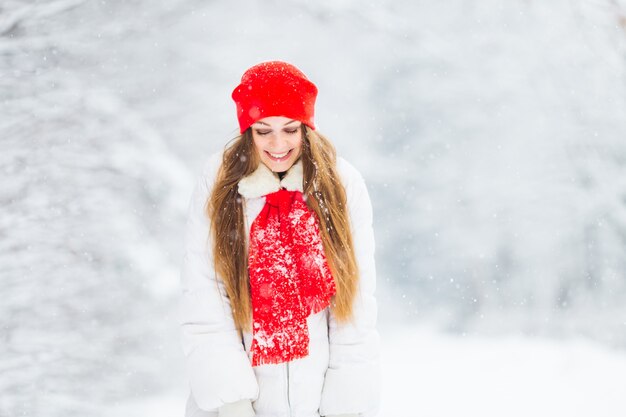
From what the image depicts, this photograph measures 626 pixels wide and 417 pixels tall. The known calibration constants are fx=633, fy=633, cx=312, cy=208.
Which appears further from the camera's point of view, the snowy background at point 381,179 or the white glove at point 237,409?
the snowy background at point 381,179

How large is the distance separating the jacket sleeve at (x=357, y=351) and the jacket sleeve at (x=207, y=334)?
0.21 meters

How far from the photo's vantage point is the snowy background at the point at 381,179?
3.33m

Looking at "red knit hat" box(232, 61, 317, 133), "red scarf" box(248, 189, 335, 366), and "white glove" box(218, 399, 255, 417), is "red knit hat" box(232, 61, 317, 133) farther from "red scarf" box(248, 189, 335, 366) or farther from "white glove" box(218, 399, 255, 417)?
"white glove" box(218, 399, 255, 417)

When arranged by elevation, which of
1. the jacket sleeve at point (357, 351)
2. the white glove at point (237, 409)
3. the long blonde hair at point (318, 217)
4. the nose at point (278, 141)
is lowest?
the white glove at point (237, 409)

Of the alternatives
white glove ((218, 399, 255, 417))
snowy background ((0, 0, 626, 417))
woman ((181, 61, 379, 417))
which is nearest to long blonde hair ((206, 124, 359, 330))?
woman ((181, 61, 379, 417))

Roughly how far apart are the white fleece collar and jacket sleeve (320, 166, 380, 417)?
144 mm

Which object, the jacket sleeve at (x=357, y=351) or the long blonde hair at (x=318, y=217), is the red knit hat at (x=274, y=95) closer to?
the long blonde hair at (x=318, y=217)

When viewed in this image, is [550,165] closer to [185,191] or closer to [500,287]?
[500,287]

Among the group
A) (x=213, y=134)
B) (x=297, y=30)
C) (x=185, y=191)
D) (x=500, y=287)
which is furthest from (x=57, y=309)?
(x=500, y=287)

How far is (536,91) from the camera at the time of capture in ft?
12.8

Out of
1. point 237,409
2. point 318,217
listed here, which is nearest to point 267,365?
point 237,409

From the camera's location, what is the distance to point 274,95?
1.56 m

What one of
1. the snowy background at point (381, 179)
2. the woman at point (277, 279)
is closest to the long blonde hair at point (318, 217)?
the woman at point (277, 279)

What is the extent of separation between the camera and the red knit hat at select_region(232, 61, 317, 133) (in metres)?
1.55
